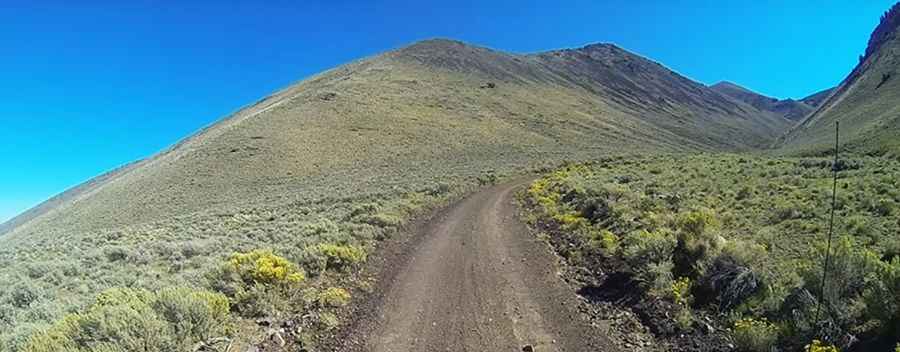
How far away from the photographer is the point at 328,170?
1702 inches

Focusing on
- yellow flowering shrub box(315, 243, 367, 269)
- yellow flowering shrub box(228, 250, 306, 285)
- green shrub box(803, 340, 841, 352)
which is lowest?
green shrub box(803, 340, 841, 352)

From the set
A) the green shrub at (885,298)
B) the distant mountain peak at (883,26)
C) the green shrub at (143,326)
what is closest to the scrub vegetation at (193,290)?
the green shrub at (143,326)

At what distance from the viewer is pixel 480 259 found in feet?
36.7

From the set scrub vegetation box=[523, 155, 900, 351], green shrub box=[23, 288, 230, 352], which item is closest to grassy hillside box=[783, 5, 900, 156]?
scrub vegetation box=[523, 155, 900, 351]

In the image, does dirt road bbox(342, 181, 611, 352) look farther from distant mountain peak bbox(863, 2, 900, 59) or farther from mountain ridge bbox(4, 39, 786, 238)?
distant mountain peak bbox(863, 2, 900, 59)

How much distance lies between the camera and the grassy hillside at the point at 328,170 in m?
10.5

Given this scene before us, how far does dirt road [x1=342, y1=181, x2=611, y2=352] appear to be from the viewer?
6867 mm

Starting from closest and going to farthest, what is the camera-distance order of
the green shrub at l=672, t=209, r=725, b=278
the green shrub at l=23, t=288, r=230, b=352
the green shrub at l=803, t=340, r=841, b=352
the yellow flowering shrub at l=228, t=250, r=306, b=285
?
the green shrub at l=803, t=340, r=841, b=352, the green shrub at l=23, t=288, r=230, b=352, the green shrub at l=672, t=209, r=725, b=278, the yellow flowering shrub at l=228, t=250, r=306, b=285

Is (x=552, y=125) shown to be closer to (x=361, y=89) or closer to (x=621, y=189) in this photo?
(x=361, y=89)

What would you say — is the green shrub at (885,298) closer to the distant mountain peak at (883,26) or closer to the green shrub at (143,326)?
the green shrub at (143,326)

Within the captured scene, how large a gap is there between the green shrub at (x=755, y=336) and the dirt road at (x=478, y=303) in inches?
64.0

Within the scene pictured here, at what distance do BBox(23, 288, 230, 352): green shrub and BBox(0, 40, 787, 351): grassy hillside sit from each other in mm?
300

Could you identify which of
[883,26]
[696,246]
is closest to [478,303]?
[696,246]

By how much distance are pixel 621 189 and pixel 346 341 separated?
1328 centimetres
